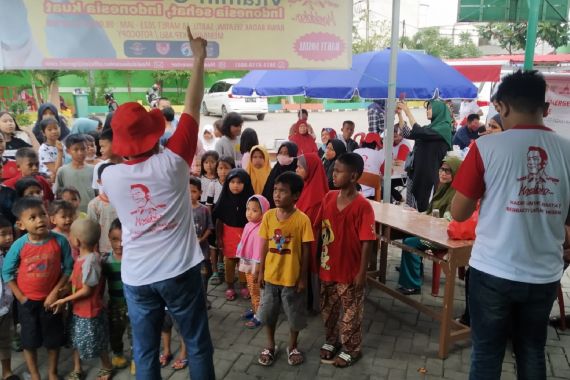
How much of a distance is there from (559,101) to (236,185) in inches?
134

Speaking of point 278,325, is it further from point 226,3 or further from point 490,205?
point 226,3

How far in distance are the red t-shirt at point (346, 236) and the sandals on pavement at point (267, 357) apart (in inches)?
26.3

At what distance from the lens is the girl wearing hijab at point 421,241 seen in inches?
163

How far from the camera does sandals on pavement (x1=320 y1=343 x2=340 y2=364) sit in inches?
129

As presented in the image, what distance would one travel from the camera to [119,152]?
2184mm

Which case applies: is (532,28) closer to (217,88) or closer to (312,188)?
(312,188)

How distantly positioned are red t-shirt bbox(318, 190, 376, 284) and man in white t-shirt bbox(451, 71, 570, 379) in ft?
2.86

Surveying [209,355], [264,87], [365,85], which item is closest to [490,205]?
[209,355]

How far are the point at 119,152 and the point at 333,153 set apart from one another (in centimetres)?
342

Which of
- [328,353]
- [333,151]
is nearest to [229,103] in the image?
[333,151]

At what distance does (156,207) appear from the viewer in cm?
221

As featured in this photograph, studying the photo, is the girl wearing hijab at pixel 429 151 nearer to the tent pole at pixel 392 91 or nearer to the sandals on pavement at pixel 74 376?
the tent pole at pixel 392 91

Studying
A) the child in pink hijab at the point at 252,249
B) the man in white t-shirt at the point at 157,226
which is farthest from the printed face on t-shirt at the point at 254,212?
the man in white t-shirt at the point at 157,226

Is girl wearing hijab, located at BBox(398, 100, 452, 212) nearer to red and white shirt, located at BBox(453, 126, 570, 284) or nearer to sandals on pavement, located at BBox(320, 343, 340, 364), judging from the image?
sandals on pavement, located at BBox(320, 343, 340, 364)
